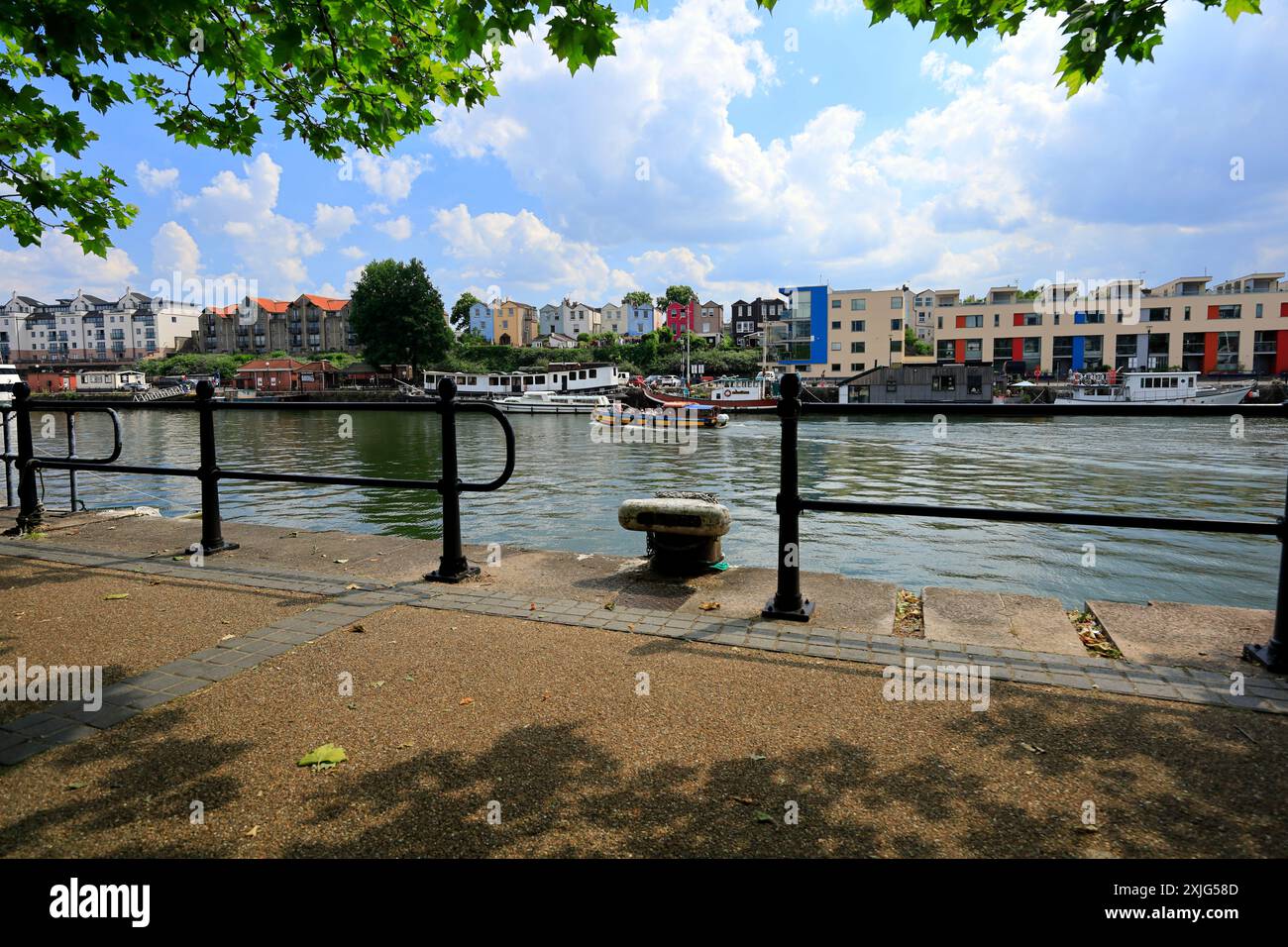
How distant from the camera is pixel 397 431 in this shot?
41375 millimetres

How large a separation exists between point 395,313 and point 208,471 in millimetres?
80602

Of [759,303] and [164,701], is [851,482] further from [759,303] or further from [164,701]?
[759,303]

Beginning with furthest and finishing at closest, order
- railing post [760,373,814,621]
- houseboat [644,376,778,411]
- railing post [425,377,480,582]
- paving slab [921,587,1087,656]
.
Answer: houseboat [644,376,778,411]
railing post [425,377,480,582]
railing post [760,373,814,621]
paving slab [921,587,1087,656]

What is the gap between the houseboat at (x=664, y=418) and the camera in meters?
41.9

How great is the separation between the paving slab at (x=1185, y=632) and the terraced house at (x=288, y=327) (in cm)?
12443

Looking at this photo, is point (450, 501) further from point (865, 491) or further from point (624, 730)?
point (865, 491)

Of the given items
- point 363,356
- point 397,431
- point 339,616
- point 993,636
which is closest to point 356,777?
point 339,616

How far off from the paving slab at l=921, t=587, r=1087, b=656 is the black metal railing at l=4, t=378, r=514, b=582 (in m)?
2.63

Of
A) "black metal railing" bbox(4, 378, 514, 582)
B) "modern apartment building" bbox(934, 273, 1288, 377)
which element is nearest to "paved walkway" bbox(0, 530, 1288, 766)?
"black metal railing" bbox(4, 378, 514, 582)

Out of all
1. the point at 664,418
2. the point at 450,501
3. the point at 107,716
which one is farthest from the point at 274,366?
the point at 107,716

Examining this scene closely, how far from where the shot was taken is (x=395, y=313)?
265ft

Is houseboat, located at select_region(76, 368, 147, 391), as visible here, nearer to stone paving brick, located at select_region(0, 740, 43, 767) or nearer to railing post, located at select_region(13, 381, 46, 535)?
railing post, located at select_region(13, 381, 46, 535)

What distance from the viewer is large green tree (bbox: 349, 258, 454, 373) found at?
8075cm
